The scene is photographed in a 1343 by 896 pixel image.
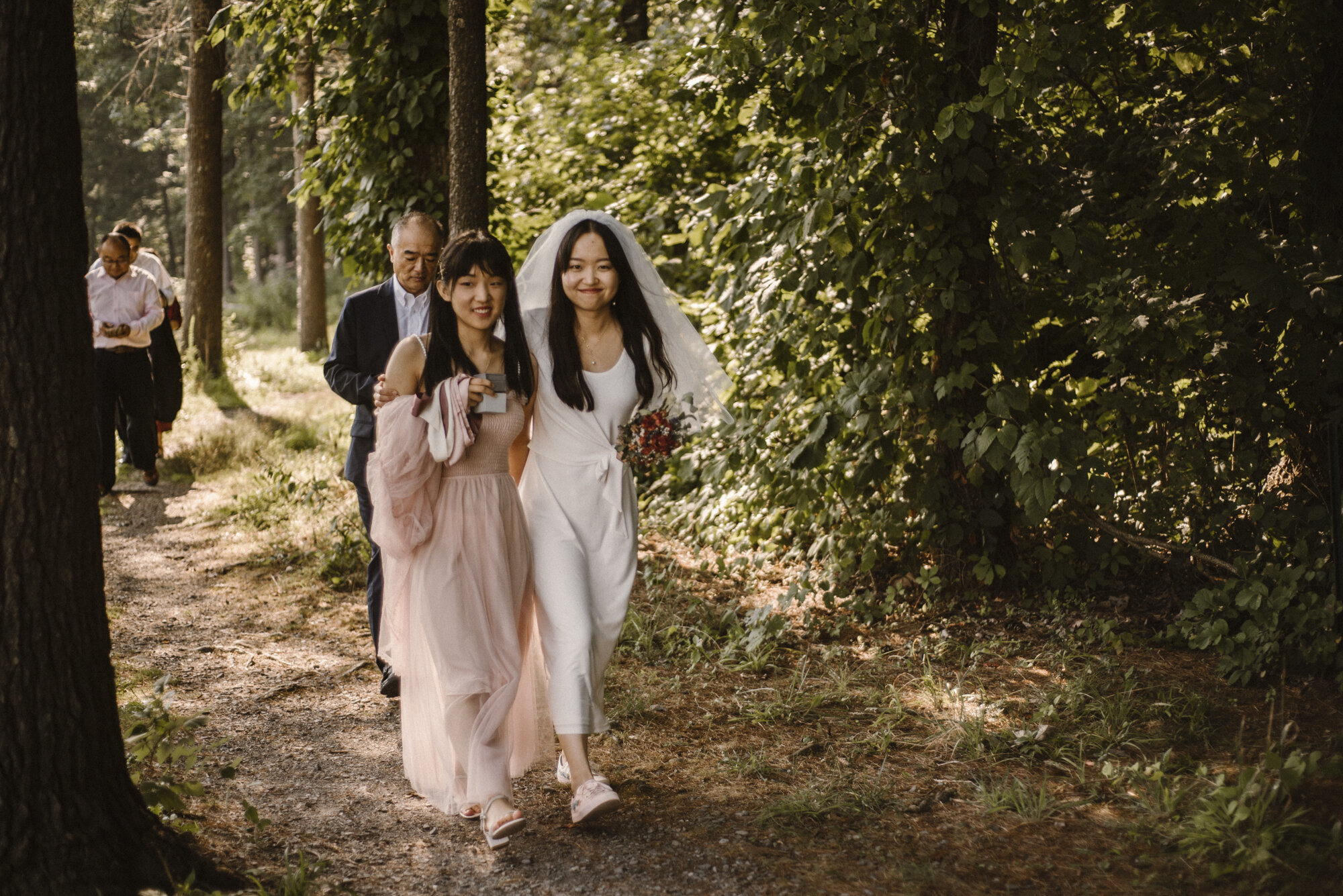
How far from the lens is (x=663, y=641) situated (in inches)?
229

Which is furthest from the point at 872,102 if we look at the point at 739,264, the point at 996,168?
the point at 739,264

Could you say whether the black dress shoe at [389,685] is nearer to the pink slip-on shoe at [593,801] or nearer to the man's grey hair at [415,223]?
the pink slip-on shoe at [593,801]

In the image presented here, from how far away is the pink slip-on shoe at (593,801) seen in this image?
3.55 meters

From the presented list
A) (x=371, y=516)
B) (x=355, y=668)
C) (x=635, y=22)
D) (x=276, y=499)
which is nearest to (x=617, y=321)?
(x=371, y=516)

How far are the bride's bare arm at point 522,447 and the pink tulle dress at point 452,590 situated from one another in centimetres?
9

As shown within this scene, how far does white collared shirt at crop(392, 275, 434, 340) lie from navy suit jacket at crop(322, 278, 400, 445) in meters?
0.02

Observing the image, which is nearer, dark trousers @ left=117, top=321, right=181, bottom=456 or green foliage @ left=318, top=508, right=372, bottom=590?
green foliage @ left=318, top=508, right=372, bottom=590

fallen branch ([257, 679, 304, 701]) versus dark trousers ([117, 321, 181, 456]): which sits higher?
dark trousers ([117, 321, 181, 456])

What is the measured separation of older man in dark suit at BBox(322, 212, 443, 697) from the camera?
192 inches

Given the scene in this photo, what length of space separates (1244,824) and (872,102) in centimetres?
356

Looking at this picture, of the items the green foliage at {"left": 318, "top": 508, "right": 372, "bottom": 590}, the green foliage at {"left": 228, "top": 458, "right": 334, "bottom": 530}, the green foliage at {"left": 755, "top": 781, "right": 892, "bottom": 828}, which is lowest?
the green foliage at {"left": 755, "top": 781, "right": 892, "bottom": 828}

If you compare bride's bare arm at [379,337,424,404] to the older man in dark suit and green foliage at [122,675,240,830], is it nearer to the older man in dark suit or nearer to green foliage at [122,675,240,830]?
the older man in dark suit

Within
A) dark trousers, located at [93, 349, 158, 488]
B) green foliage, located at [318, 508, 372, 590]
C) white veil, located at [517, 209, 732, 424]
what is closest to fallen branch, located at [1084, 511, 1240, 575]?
white veil, located at [517, 209, 732, 424]

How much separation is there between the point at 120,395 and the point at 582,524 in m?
6.90
